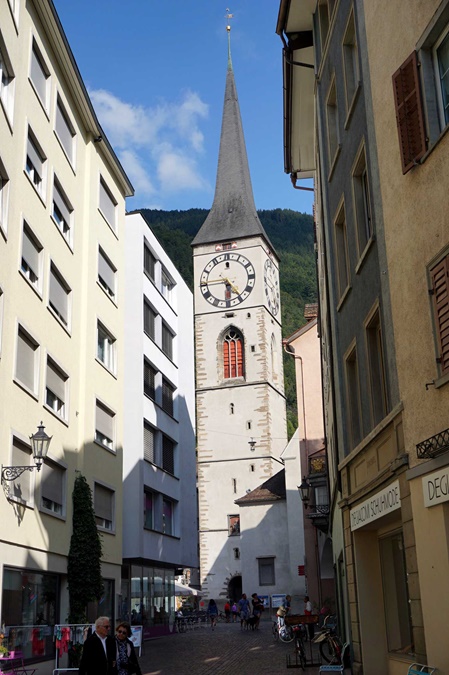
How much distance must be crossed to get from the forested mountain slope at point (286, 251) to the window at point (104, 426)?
70546 mm

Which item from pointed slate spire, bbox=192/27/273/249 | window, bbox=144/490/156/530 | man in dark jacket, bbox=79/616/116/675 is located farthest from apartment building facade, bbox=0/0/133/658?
pointed slate spire, bbox=192/27/273/249

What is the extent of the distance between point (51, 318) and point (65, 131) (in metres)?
5.78

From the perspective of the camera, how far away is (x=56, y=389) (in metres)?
20.4

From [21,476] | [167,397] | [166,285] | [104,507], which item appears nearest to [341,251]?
[21,476]

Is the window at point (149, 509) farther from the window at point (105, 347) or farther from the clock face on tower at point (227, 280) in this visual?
the clock face on tower at point (227, 280)

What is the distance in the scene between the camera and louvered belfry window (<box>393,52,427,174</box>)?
→ 930 centimetres

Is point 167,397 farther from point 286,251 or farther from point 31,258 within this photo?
point 286,251

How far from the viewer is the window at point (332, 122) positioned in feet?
50.1

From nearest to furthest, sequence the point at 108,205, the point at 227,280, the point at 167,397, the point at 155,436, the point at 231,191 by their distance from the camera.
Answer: the point at 108,205 < the point at 155,436 < the point at 167,397 < the point at 227,280 < the point at 231,191

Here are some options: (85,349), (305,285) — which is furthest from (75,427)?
(305,285)

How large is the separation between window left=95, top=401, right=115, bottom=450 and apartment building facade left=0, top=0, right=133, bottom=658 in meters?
0.06

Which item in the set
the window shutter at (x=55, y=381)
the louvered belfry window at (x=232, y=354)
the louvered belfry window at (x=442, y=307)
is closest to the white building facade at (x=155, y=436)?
the window shutter at (x=55, y=381)

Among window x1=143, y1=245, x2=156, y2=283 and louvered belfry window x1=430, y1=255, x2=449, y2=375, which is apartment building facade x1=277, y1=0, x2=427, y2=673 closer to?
louvered belfry window x1=430, y1=255, x2=449, y2=375

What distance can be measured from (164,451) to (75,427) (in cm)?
1077
